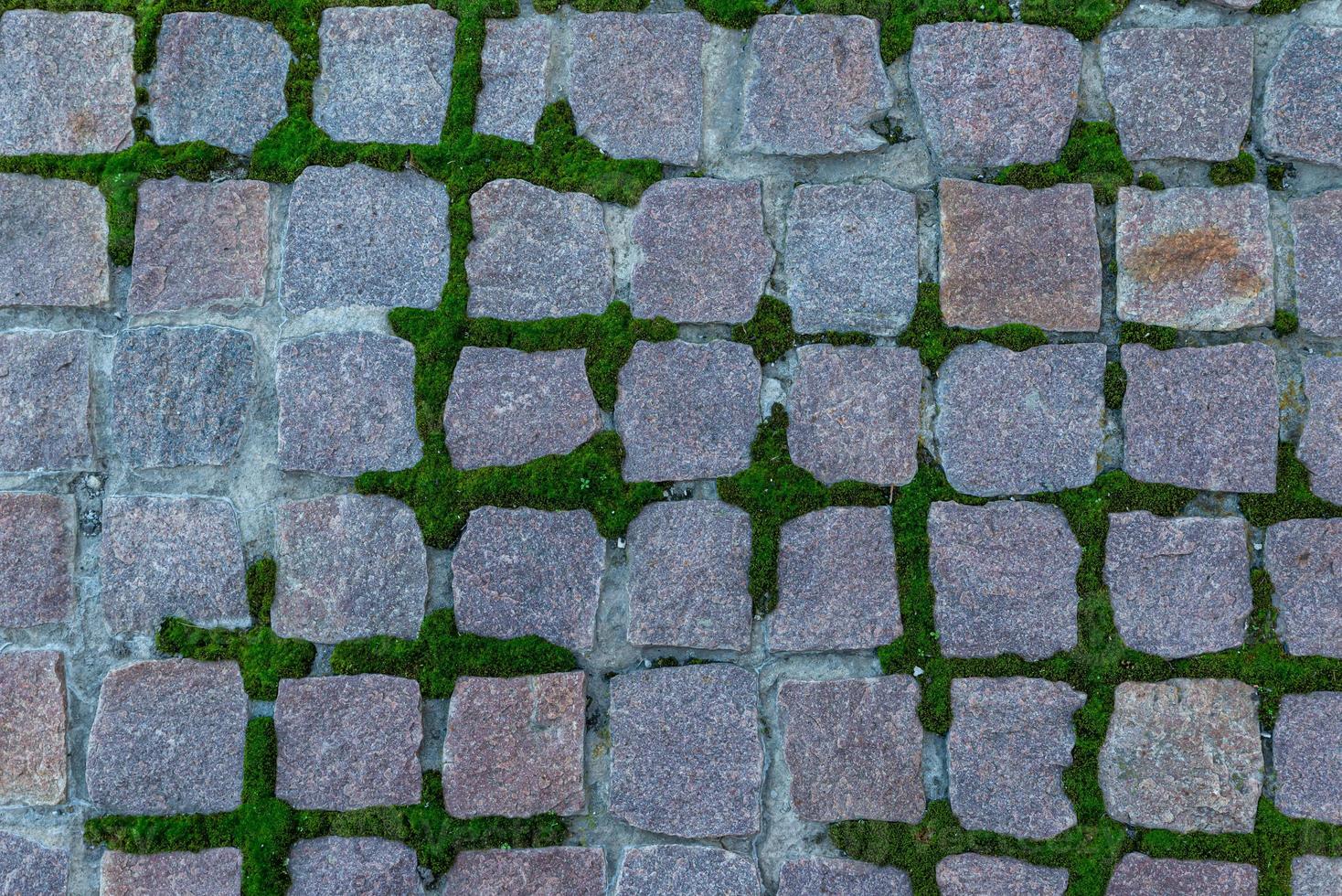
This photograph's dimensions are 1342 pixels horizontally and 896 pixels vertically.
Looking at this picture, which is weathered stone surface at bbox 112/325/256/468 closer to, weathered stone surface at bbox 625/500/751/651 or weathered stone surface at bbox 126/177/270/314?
weathered stone surface at bbox 126/177/270/314

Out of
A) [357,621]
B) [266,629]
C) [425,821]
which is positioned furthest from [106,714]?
[425,821]

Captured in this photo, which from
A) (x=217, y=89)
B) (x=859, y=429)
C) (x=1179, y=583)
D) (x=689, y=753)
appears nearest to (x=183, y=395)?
(x=217, y=89)

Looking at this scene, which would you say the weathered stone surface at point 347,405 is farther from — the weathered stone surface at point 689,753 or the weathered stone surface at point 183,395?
the weathered stone surface at point 689,753

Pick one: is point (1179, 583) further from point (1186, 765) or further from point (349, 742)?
point (349, 742)

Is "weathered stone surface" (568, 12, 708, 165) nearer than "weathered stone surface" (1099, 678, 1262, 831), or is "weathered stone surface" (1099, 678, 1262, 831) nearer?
"weathered stone surface" (1099, 678, 1262, 831)

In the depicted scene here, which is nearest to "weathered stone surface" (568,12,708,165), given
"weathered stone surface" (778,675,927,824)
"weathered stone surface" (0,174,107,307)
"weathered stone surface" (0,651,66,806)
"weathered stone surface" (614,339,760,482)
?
"weathered stone surface" (614,339,760,482)

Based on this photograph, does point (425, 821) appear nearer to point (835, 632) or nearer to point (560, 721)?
point (560, 721)
